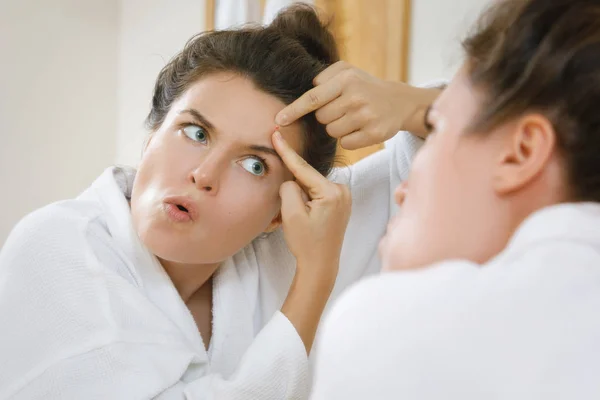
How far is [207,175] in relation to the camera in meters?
0.86

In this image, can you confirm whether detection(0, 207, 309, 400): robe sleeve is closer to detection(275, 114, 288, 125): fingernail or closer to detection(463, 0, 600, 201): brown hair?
detection(275, 114, 288, 125): fingernail

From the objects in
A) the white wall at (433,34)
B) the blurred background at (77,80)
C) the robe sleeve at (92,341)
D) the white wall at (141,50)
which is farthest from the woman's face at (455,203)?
the white wall at (141,50)

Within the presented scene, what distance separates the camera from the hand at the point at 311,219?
0.93m

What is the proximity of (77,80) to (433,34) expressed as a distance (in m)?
1.28

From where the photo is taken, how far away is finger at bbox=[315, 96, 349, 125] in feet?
3.16

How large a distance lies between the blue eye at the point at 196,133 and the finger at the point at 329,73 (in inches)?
8.2

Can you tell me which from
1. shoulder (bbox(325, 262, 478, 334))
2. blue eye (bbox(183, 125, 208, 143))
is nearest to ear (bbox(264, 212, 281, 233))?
blue eye (bbox(183, 125, 208, 143))

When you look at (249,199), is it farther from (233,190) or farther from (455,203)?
(455,203)

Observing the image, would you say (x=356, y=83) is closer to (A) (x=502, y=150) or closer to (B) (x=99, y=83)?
(A) (x=502, y=150)

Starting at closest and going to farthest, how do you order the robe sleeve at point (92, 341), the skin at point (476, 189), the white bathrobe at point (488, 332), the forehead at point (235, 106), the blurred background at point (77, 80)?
1. the white bathrobe at point (488, 332)
2. the skin at point (476, 189)
3. the robe sleeve at point (92, 341)
4. the forehead at point (235, 106)
5. the blurred background at point (77, 80)

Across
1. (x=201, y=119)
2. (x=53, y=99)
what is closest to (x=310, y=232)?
(x=201, y=119)

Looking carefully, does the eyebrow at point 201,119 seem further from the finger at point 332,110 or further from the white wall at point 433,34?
the white wall at point 433,34

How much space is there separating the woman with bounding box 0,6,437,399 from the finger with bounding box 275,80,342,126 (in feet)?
0.07

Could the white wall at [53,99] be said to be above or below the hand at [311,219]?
below
